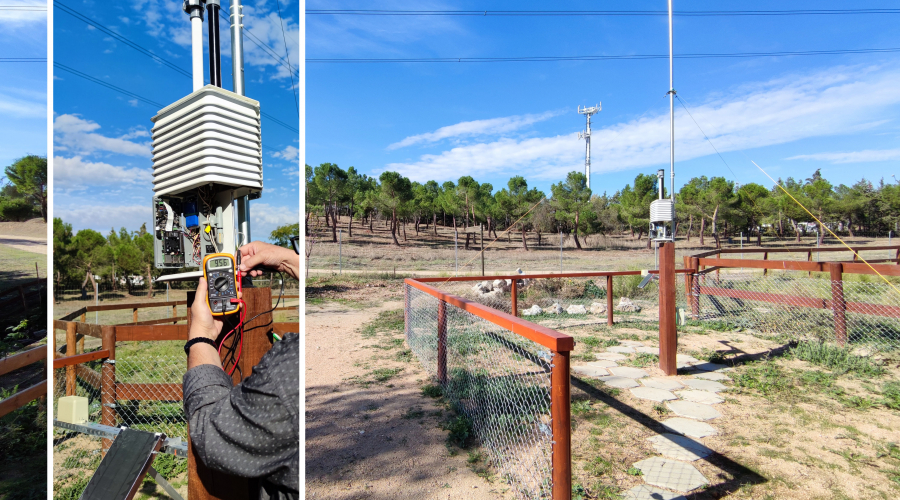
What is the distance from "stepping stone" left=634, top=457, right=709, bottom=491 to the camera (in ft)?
8.19

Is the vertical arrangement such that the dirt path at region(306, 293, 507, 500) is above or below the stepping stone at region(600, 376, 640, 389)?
below

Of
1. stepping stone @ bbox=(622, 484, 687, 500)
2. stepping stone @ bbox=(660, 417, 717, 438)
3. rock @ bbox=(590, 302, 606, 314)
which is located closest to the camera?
stepping stone @ bbox=(622, 484, 687, 500)

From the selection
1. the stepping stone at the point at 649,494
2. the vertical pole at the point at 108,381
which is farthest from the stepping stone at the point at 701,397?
the vertical pole at the point at 108,381

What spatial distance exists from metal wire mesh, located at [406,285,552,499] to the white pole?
1.72 metres

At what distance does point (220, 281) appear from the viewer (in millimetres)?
769

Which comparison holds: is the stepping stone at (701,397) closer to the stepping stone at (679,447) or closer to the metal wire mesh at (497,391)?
the stepping stone at (679,447)

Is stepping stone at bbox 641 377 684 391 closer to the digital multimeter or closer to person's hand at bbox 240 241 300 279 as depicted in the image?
person's hand at bbox 240 241 300 279

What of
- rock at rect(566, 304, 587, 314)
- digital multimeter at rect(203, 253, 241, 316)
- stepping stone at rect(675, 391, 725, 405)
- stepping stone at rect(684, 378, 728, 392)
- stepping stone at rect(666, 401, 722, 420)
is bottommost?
stepping stone at rect(666, 401, 722, 420)

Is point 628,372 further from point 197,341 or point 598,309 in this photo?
point 197,341

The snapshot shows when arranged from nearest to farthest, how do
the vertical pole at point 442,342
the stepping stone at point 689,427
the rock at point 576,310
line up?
the stepping stone at point 689,427, the vertical pole at point 442,342, the rock at point 576,310

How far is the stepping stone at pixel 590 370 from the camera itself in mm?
4551

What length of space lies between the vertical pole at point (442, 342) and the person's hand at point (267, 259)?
3.05 metres

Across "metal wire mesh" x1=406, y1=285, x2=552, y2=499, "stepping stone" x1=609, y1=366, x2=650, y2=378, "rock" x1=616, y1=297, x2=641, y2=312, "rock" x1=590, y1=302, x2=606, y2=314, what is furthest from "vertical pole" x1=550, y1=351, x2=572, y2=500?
"rock" x1=616, y1=297, x2=641, y2=312

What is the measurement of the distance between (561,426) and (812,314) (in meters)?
7.55
